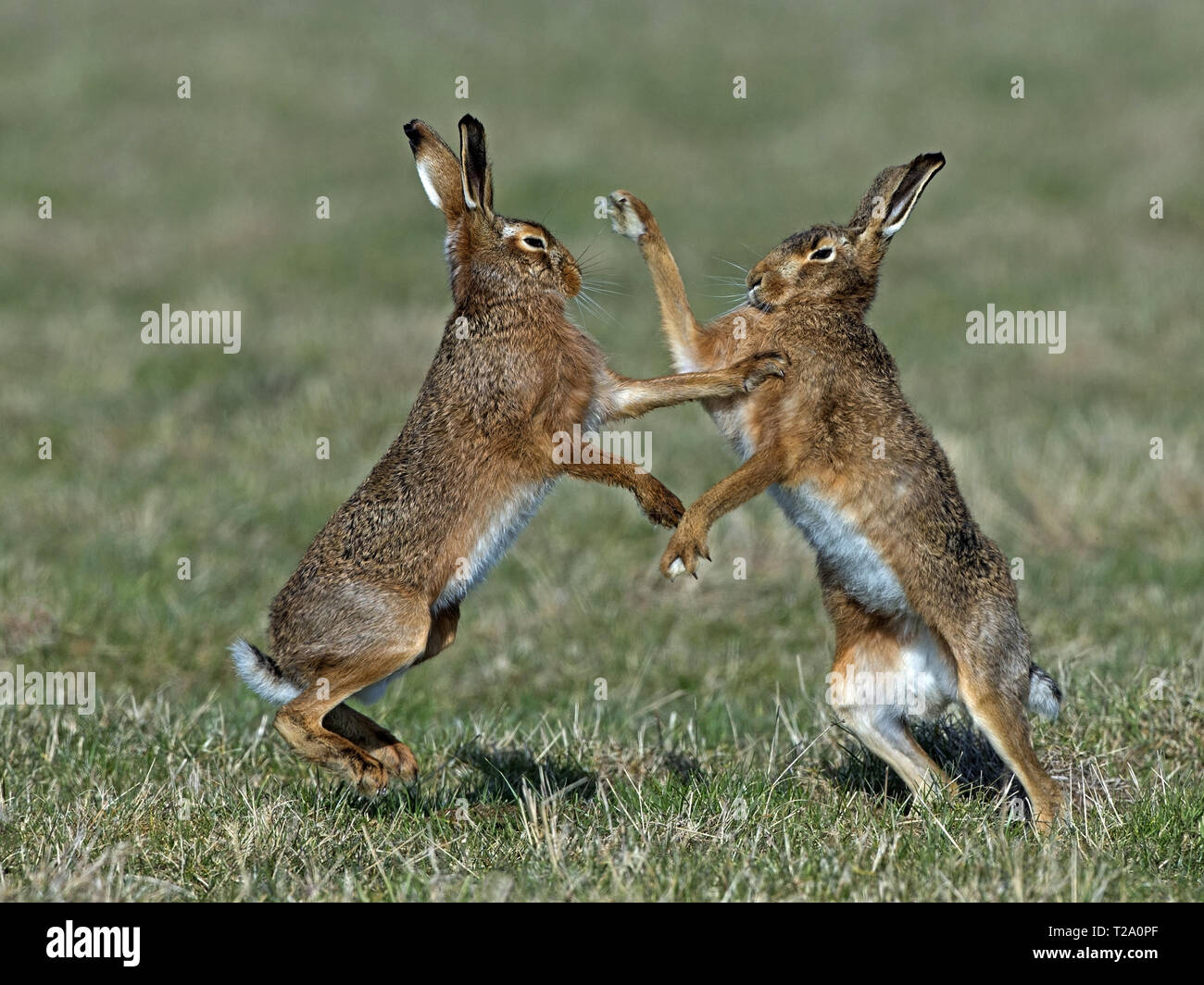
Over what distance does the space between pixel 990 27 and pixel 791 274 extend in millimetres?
20696

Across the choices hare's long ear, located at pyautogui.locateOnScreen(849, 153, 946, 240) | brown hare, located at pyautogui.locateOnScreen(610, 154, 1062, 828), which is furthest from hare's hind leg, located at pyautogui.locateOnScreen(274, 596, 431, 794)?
hare's long ear, located at pyautogui.locateOnScreen(849, 153, 946, 240)

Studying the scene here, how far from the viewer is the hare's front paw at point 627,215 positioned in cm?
560

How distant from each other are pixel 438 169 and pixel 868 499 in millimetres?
1896

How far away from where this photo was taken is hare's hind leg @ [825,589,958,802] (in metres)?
5.34

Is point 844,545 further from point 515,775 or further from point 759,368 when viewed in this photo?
point 515,775

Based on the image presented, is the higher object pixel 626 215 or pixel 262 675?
pixel 626 215

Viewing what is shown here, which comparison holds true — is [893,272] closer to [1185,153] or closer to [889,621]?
[1185,153]

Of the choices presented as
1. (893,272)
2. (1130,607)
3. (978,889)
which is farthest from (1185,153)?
(978,889)

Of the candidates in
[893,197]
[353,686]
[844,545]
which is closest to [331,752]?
[353,686]

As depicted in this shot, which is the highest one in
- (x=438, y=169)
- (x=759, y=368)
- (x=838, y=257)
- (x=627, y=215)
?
(x=438, y=169)

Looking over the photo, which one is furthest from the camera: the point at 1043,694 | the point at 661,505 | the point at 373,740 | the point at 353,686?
the point at 1043,694

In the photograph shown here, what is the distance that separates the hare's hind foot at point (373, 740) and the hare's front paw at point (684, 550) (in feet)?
3.60

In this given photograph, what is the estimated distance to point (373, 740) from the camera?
5082 mm
